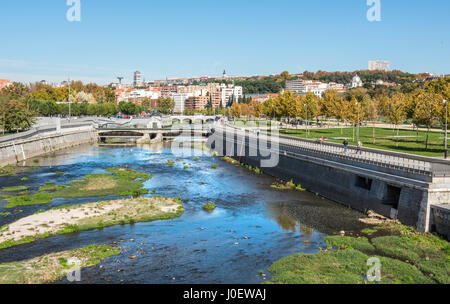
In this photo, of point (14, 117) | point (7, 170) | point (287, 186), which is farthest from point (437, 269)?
point (14, 117)

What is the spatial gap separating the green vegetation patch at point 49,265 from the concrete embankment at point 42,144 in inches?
1571

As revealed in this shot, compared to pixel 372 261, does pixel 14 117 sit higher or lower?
higher

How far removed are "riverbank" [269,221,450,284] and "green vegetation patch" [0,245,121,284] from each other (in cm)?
1041

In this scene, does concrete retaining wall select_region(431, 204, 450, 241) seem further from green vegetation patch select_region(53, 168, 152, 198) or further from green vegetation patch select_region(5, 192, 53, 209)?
green vegetation patch select_region(5, 192, 53, 209)

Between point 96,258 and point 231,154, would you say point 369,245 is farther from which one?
point 231,154

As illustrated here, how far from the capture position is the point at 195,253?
2528 cm

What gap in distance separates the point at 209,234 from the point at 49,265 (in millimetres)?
10970

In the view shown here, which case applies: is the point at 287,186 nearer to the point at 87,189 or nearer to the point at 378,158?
the point at 378,158

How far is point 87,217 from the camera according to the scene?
3189 centimetres

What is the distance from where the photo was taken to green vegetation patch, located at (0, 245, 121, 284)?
20672mm

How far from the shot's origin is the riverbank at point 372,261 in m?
20.8

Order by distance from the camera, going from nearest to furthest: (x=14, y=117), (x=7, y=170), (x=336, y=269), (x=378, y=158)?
(x=336, y=269), (x=378, y=158), (x=7, y=170), (x=14, y=117)

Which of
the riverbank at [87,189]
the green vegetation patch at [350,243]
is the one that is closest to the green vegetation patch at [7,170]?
the riverbank at [87,189]

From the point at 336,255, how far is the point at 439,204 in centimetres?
889
